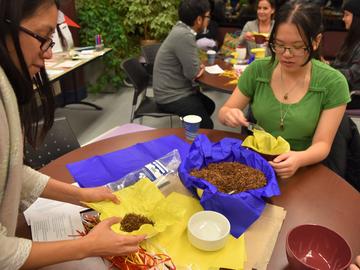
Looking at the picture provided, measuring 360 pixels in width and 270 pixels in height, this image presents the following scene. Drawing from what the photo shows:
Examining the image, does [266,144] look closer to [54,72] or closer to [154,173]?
[154,173]

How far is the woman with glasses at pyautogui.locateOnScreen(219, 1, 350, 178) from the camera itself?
1.47 metres

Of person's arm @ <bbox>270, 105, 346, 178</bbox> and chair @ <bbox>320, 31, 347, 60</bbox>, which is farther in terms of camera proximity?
chair @ <bbox>320, 31, 347, 60</bbox>

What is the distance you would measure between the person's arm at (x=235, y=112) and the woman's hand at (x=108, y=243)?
31.5 inches

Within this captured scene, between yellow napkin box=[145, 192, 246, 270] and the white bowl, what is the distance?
2 cm

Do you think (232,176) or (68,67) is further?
(68,67)

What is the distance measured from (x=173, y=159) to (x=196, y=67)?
1454 mm

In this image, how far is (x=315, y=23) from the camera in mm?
1498

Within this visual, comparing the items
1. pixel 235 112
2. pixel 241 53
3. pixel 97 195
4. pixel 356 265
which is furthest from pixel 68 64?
pixel 356 265

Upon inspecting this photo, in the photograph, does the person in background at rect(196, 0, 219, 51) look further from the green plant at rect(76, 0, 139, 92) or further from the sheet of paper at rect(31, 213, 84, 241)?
the sheet of paper at rect(31, 213, 84, 241)

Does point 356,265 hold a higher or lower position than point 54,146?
higher

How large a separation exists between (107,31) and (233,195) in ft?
11.9

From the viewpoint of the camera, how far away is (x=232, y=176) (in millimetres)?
1134

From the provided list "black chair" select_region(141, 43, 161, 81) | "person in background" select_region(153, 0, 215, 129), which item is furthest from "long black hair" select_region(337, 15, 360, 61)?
"black chair" select_region(141, 43, 161, 81)

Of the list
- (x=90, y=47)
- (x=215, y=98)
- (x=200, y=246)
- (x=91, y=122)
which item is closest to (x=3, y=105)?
(x=200, y=246)
